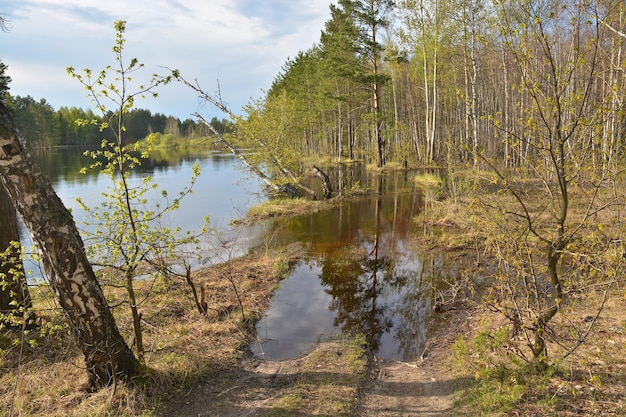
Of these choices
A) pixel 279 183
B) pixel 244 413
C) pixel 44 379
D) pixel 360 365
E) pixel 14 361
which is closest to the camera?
pixel 244 413

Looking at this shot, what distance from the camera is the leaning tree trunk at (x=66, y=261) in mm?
3492

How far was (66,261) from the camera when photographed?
375 cm

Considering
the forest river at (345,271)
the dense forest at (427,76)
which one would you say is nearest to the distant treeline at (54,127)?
the dense forest at (427,76)

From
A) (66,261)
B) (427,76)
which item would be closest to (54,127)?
(427,76)

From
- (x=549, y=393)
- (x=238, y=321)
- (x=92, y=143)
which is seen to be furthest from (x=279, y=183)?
(x=92, y=143)

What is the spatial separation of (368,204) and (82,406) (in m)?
13.7

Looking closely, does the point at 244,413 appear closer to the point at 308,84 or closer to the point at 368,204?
the point at 368,204

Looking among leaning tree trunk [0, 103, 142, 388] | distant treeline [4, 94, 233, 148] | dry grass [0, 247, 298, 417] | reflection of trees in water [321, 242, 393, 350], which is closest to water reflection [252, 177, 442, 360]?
reflection of trees in water [321, 242, 393, 350]

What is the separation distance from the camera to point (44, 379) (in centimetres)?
435

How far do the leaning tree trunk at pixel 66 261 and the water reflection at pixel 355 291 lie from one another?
2.25 meters

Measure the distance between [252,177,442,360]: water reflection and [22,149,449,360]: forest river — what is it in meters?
0.02

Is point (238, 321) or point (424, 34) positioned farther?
point (424, 34)

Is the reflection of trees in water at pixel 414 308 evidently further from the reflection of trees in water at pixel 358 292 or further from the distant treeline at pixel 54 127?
the distant treeline at pixel 54 127

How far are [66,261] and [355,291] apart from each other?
5.44 metres
